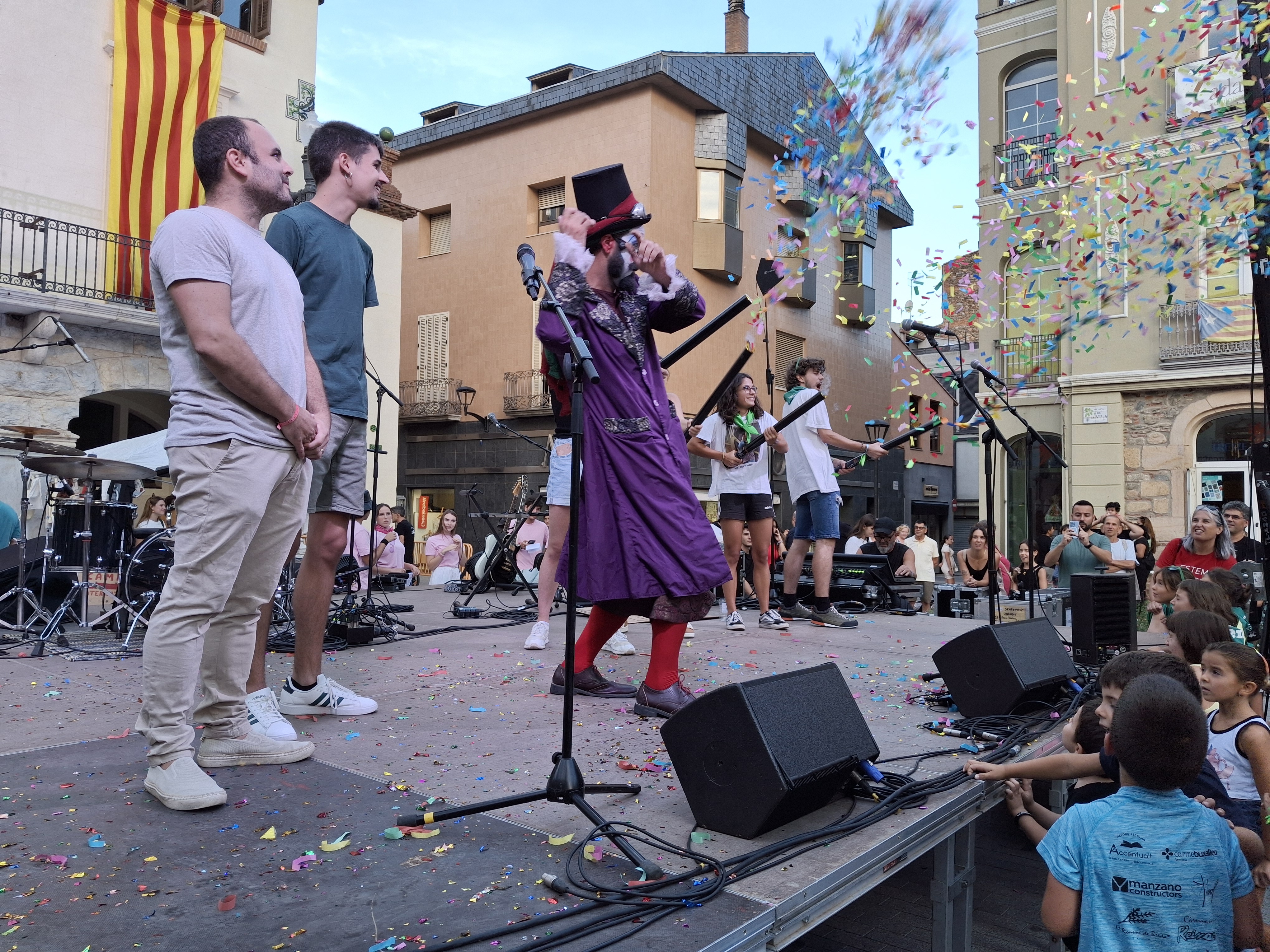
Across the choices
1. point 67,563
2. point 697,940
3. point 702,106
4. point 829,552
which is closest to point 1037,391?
point 702,106

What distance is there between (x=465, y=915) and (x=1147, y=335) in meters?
17.6

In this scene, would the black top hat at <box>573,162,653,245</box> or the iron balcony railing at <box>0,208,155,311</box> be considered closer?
the black top hat at <box>573,162,653,245</box>

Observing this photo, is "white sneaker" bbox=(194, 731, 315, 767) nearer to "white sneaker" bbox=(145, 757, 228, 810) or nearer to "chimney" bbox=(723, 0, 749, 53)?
"white sneaker" bbox=(145, 757, 228, 810)

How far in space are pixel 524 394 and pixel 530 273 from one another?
1739 cm

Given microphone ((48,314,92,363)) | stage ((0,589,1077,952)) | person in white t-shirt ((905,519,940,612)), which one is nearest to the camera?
stage ((0,589,1077,952))

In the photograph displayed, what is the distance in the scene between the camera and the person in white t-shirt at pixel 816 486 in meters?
6.20

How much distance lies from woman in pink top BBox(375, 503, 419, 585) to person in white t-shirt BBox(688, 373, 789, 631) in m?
5.29

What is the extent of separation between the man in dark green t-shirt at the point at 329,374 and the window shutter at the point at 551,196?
57.4 ft

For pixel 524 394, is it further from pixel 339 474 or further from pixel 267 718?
pixel 267 718

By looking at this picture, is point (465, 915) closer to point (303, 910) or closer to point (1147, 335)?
point (303, 910)

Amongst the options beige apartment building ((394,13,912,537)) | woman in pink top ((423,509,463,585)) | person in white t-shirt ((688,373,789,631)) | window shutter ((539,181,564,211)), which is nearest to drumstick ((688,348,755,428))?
person in white t-shirt ((688,373,789,631))

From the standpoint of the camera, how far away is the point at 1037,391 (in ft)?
59.8

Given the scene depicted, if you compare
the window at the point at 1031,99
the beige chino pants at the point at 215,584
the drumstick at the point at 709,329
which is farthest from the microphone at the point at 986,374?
the window at the point at 1031,99

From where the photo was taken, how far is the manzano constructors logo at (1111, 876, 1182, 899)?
1870 millimetres
